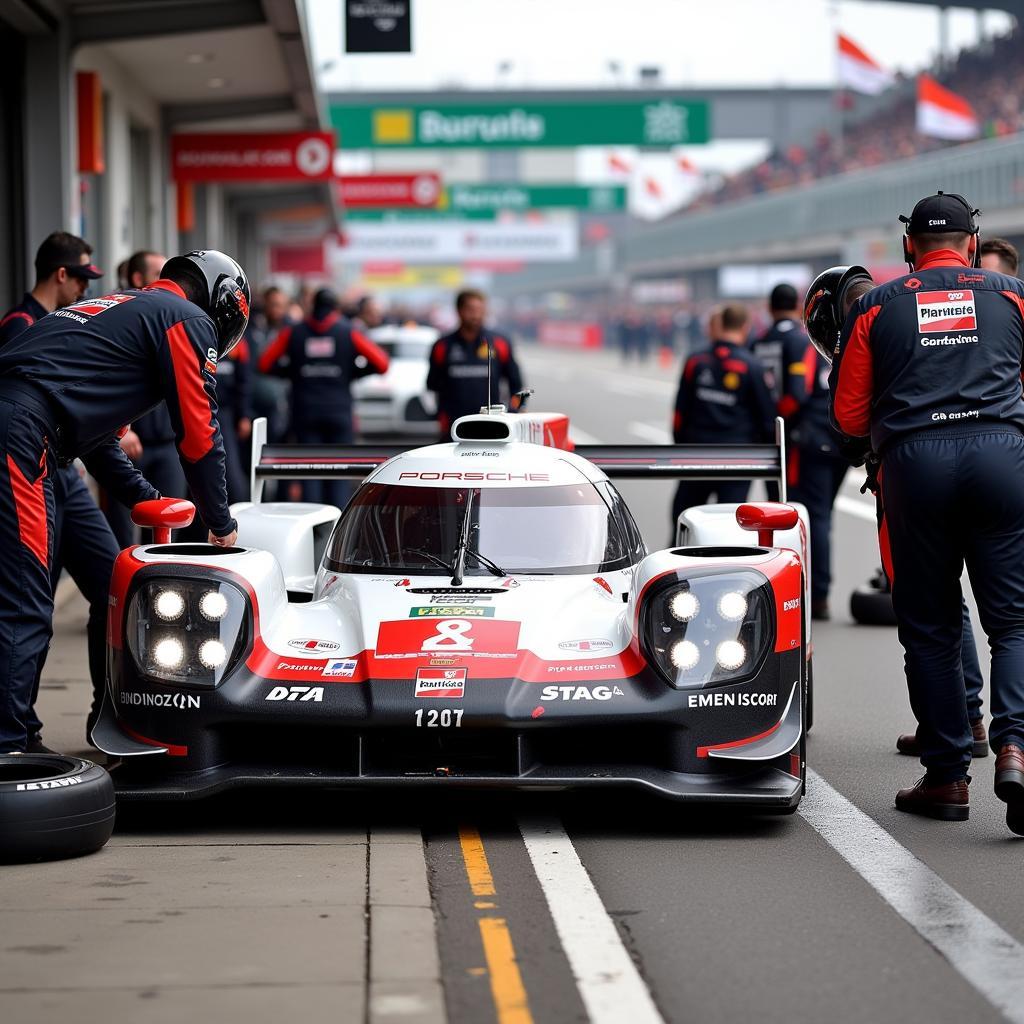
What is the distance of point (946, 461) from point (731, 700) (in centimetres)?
101

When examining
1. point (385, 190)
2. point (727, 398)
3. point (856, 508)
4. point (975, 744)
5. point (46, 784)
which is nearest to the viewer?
point (46, 784)

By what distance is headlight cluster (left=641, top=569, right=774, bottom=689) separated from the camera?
598 centimetres

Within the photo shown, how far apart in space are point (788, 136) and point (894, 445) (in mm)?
62286

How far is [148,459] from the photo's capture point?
9.58m

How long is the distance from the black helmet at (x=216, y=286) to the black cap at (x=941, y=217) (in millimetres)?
2267

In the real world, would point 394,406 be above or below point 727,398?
below

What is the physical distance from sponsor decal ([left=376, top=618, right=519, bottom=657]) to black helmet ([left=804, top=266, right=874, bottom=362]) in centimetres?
195

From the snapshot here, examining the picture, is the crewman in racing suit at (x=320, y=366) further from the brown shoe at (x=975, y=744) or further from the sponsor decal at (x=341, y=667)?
the sponsor decal at (x=341, y=667)

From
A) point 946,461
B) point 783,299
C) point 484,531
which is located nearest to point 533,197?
point 783,299

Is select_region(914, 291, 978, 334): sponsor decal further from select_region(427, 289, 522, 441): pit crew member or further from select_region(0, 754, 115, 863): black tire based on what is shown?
select_region(427, 289, 522, 441): pit crew member

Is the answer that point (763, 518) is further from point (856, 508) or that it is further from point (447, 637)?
point (856, 508)

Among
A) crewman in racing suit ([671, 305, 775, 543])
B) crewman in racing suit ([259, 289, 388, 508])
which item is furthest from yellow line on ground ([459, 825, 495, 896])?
crewman in racing suit ([259, 289, 388, 508])

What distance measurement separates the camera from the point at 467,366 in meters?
13.7

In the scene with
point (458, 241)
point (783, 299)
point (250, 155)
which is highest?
point (458, 241)
